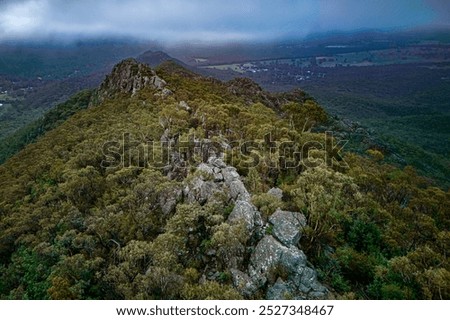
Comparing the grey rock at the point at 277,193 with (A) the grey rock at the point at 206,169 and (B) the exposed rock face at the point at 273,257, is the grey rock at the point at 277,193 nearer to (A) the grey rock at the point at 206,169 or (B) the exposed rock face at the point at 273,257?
(B) the exposed rock face at the point at 273,257

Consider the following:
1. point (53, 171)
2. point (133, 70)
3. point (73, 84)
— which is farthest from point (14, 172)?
point (73, 84)

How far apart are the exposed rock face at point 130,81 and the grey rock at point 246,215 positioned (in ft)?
74.9

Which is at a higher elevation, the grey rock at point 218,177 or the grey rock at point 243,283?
the grey rock at point 218,177

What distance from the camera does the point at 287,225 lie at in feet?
34.7

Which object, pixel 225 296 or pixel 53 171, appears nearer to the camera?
pixel 225 296

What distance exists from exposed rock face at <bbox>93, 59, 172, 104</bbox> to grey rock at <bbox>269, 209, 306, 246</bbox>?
23619 mm

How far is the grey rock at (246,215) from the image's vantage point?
10.7 m

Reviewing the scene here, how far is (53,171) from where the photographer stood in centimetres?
2098

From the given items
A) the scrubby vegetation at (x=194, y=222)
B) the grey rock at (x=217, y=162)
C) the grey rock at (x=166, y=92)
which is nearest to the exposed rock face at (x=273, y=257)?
the scrubby vegetation at (x=194, y=222)

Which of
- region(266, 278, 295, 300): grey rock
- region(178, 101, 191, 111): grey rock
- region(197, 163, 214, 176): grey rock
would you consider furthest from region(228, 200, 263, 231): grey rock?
region(178, 101, 191, 111): grey rock

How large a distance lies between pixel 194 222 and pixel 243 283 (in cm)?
307

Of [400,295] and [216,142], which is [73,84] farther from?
[400,295]

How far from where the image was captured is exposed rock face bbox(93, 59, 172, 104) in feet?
119

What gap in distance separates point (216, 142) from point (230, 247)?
8.96 meters
